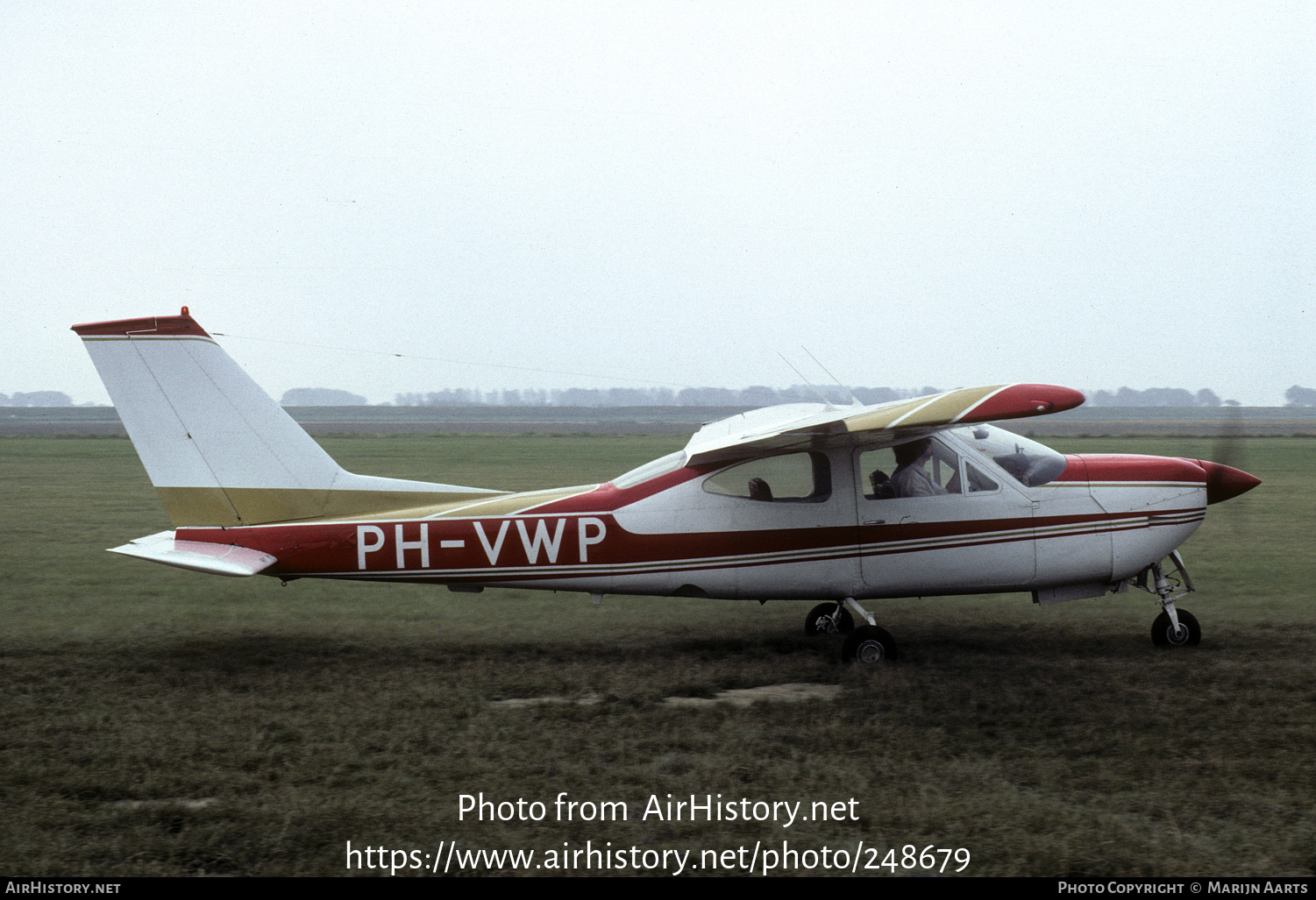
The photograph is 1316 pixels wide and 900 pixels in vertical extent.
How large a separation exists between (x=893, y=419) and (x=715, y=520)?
189cm

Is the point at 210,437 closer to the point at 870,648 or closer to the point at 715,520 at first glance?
the point at 715,520

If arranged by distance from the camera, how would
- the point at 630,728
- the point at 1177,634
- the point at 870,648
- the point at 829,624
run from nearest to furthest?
the point at 630,728
the point at 870,648
the point at 1177,634
the point at 829,624

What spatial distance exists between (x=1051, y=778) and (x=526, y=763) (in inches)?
114

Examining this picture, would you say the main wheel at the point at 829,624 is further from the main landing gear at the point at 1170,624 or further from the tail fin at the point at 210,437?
the tail fin at the point at 210,437

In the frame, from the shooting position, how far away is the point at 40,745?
232 inches

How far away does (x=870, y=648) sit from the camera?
7785 mm

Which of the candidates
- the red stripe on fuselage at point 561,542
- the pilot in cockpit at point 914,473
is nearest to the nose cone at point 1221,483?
the red stripe on fuselage at point 561,542

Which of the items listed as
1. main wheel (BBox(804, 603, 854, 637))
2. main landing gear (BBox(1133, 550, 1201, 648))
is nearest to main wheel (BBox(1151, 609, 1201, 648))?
main landing gear (BBox(1133, 550, 1201, 648))

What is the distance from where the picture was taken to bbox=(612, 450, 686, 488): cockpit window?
8188mm

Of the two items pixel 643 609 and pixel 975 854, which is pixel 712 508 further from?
pixel 975 854

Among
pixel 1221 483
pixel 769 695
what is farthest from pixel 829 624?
pixel 1221 483

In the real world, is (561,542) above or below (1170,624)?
above

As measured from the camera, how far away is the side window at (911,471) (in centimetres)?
798

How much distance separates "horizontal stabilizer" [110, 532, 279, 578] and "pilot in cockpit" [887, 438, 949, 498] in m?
5.09
